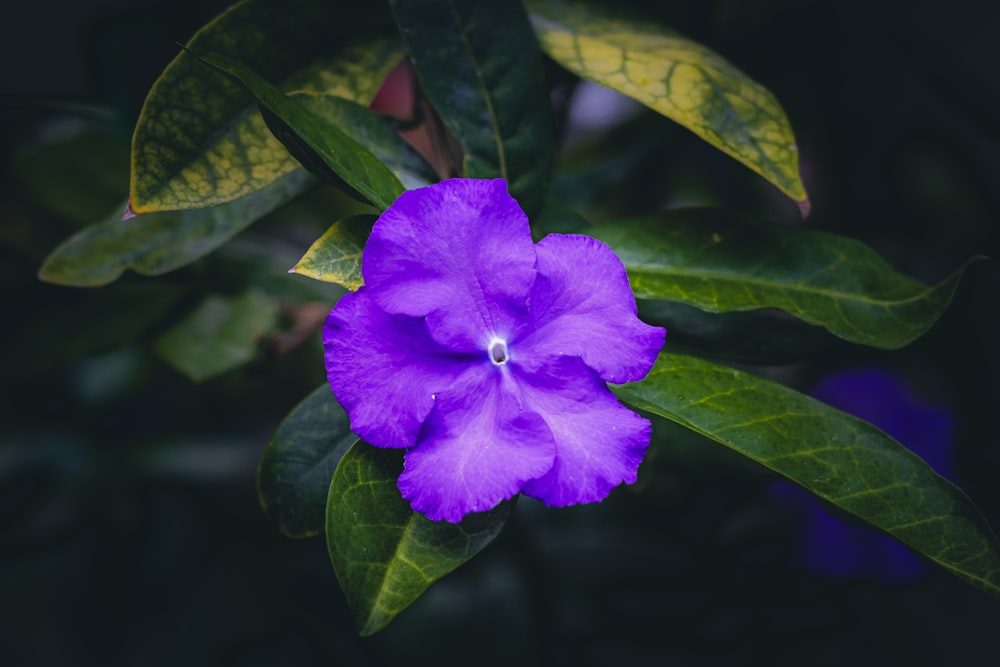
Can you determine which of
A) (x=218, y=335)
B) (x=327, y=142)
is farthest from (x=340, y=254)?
(x=218, y=335)

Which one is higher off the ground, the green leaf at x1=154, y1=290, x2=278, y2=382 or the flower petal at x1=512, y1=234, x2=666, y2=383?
the flower petal at x1=512, y1=234, x2=666, y2=383

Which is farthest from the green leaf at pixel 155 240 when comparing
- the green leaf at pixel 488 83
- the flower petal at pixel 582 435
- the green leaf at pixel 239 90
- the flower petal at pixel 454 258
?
the flower petal at pixel 582 435

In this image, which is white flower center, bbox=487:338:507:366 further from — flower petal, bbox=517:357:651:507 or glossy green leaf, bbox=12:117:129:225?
glossy green leaf, bbox=12:117:129:225

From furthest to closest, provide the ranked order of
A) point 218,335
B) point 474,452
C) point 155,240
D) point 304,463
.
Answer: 1. point 218,335
2. point 155,240
3. point 304,463
4. point 474,452

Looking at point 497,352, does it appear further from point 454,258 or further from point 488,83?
point 488,83

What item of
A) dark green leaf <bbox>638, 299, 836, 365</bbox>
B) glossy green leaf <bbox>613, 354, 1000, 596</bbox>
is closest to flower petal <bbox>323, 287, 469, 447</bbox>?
glossy green leaf <bbox>613, 354, 1000, 596</bbox>

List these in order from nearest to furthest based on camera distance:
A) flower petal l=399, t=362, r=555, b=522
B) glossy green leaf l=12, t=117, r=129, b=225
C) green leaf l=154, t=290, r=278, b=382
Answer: flower petal l=399, t=362, r=555, b=522 → green leaf l=154, t=290, r=278, b=382 → glossy green leaf l=12, t=117, r=129, b=225

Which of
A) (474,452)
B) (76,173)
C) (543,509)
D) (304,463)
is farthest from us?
(543,509)
